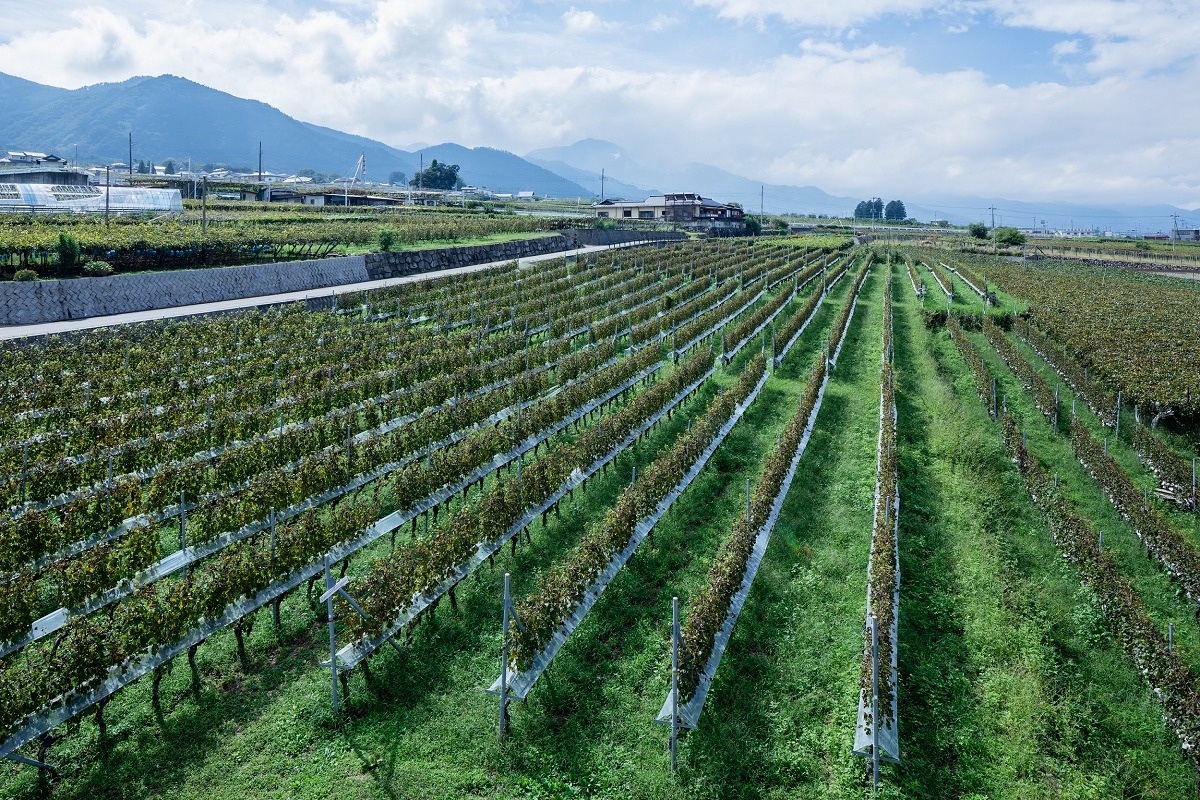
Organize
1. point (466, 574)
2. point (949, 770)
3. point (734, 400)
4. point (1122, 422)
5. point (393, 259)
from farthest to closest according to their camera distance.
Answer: point (393, 259) → point (1122, 422) → point (734, 400) → point (466, 574) → point (949, 770)

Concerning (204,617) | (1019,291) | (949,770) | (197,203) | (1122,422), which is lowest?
(949,770)

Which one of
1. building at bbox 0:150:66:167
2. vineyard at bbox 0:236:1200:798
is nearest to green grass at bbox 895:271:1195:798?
vineyard at bbox 0:236:1200:798

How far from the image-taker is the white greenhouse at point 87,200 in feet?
184

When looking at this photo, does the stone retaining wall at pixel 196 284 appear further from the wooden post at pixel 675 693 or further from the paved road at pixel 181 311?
the wooden post at pixel 675 693

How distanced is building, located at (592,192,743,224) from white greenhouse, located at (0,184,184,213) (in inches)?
2083

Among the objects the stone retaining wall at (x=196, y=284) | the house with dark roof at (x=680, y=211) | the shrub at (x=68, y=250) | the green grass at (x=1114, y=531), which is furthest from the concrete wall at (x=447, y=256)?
the house with dark roof at (x=680, y=211)

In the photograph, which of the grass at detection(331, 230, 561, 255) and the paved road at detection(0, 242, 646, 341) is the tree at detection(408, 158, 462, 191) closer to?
the grass at detection(331, 230, 561, 255)

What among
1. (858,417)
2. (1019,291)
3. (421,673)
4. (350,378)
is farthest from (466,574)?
(1019,291)

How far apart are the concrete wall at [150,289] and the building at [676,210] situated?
219 feet

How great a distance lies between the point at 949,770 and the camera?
844 cm

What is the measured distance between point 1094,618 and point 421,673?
9.92m

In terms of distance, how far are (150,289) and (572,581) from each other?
27319 millimetres

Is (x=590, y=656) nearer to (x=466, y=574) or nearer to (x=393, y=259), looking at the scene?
(x=466, y=574)

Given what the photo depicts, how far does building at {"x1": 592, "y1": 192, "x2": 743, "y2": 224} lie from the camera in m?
101
